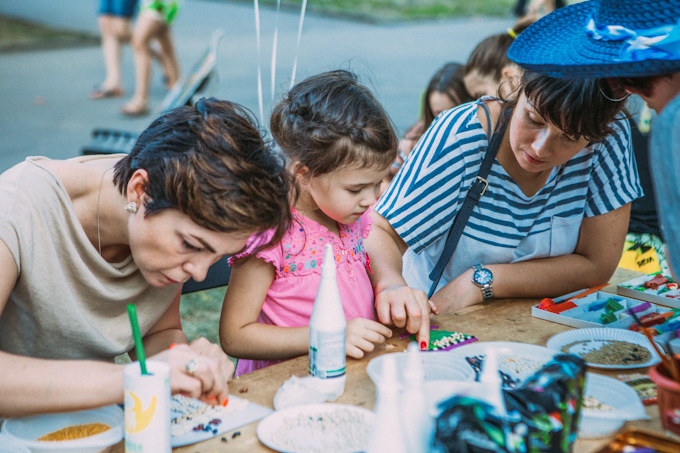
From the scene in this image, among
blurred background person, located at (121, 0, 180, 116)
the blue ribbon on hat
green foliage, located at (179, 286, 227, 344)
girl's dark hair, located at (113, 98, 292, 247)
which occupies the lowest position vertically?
green foliage, located at (179, 286, 227, 344)

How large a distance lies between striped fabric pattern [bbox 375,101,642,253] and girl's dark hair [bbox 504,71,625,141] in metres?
0.31

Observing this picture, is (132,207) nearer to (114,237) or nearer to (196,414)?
Answer: (114,237)

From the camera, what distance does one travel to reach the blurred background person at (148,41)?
6.56 meters

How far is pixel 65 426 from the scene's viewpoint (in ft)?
3.82

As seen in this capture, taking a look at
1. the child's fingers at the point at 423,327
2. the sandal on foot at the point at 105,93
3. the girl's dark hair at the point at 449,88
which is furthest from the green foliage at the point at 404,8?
the child's fingers at the point at 423,327

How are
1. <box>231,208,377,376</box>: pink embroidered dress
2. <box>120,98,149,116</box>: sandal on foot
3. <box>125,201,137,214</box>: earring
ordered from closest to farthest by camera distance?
1. <box>125,201,137,214</box>: earring
2. <box>231,208,377,376</box>: pink embroidered dress
3. <box>120,98,149,116</box>: sandal on foot

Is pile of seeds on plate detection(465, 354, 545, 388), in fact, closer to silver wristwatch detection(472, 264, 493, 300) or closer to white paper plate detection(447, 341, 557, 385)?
white paper plate detection(447, 341, 557, 385)

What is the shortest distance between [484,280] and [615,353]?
49 cm

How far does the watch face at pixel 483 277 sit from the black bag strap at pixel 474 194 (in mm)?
177

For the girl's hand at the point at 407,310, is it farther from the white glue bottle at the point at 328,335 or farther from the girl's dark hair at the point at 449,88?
the girl's dark hair at the point at 449,88

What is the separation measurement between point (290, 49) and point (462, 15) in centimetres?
524

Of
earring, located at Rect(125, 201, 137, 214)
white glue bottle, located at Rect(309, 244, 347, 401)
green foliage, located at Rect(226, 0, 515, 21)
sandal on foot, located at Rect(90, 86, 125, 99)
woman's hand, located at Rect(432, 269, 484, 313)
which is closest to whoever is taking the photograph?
white glue bottle, located at Rect(309, 244, 347, 401)

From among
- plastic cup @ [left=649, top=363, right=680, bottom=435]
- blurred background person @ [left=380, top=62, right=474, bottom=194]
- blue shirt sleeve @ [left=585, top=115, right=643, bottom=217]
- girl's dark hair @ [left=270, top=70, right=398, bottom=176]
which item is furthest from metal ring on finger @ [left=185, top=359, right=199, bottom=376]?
blurred background person @ [left=380, top=62, right=474, bottom=194]

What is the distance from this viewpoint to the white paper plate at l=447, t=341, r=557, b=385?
53.5 inches
